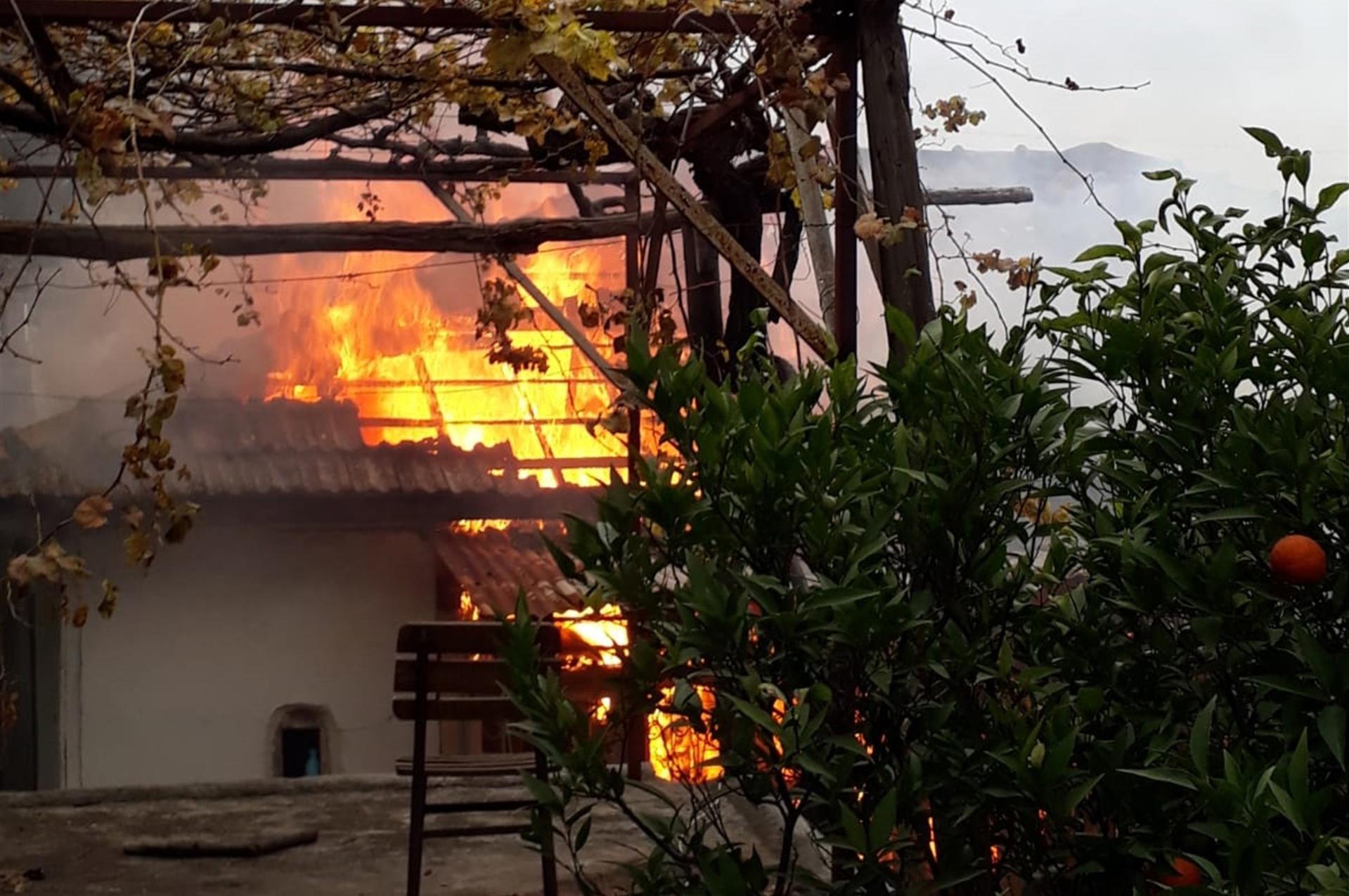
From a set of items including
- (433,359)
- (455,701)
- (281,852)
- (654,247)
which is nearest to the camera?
(455,701)

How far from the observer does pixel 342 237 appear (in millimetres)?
5895

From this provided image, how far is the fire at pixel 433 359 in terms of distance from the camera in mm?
8180

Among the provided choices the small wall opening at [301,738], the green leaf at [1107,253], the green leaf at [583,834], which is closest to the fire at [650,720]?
the green leaf at [583,834]

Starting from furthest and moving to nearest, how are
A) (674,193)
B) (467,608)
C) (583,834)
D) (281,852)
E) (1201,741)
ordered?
(467,608), (281,852), (674,193), (583,834), (1201,741)

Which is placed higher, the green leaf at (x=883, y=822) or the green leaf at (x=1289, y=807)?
the green leaf at (x=1289, y=807)

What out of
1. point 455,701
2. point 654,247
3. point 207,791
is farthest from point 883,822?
point 207,791

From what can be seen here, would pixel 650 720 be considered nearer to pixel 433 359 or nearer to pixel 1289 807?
pixel 433 359

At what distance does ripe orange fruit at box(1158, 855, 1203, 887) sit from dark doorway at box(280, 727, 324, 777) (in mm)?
6939

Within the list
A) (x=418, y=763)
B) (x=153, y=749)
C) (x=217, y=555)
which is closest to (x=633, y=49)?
(x=418, y=763)

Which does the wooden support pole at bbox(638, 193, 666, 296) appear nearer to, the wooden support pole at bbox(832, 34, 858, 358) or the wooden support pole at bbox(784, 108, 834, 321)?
the wooden support pole at bbox(784, 108, 834, 321)

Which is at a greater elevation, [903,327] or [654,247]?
[654,247]

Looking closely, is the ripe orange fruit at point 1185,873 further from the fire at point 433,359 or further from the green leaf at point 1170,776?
the fire at point 433,359

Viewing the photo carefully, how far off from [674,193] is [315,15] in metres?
0.88

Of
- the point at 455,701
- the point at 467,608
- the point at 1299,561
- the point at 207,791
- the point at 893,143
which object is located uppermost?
the point at 893,143
